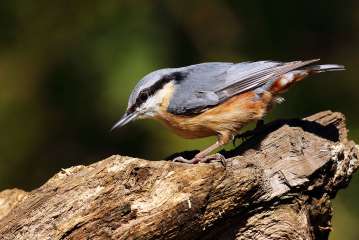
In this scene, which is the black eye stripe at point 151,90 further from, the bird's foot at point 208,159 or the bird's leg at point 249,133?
the bird's foot at point 208,159

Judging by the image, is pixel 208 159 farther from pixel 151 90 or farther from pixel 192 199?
pixel 151 90

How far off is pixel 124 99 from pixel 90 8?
58 cm

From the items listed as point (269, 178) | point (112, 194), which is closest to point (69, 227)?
point (112, 194)

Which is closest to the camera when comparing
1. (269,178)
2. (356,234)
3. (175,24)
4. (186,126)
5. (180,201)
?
(180,201)

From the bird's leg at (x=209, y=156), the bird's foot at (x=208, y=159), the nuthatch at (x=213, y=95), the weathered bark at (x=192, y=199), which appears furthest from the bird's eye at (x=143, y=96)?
the weathered bark at (x=192, y=199)

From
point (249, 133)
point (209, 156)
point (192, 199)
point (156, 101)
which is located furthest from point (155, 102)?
point (192, 199)

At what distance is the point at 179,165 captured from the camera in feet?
9.91

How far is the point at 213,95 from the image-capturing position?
3.97m

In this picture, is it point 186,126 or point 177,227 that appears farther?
point 186,126

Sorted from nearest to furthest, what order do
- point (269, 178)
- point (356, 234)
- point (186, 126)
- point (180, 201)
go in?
point (180, 201) → point (269, 178) → point (186, 126) → point (356, 234)

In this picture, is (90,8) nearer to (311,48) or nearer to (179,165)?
(311,48)

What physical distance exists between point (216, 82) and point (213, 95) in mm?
73

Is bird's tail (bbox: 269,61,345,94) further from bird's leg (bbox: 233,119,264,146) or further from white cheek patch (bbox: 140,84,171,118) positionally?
white cheek patch (bbox: 140,84,171,118)

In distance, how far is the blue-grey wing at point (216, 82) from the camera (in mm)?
3943
